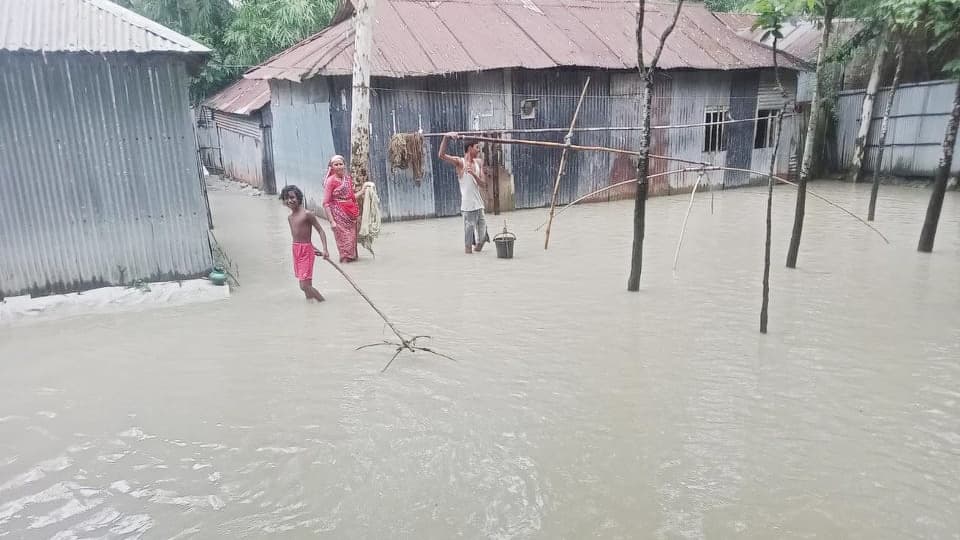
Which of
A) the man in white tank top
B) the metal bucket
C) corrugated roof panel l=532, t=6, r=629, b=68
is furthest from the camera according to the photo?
corrugated roof panel l=532, t=6, r=629, b=68

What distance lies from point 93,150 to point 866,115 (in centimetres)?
1778

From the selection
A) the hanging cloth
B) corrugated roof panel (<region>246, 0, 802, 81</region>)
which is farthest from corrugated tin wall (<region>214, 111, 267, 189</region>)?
the hanging cloth

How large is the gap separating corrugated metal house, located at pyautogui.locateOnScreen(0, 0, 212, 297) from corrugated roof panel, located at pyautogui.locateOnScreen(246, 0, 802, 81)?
4.50 meters

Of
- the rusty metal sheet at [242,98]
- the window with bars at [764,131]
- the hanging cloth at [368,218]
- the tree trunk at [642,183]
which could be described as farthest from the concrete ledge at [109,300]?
the window with bars at [764,131]

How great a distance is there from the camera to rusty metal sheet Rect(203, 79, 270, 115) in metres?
16.8

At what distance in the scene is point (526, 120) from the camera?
13.9m

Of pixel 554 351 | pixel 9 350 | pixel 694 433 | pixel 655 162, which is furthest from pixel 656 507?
pixel 655 162

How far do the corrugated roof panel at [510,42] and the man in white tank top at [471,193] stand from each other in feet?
10.7

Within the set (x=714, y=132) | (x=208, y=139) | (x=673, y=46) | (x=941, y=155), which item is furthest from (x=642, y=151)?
(x=208, y=139)

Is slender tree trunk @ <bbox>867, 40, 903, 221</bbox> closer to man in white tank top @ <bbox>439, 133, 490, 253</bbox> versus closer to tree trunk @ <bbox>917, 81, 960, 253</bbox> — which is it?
tree trunk @ <bbox>917, 81, 960, 253</bbox>

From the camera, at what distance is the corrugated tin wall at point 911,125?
15414 mm

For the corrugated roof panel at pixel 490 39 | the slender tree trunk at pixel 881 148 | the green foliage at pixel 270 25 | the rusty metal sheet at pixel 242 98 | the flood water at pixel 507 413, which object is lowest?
the flood water at pixel 507 413

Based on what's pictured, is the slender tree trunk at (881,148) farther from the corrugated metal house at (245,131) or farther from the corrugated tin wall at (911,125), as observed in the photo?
the corrugated metal house at (245,131)

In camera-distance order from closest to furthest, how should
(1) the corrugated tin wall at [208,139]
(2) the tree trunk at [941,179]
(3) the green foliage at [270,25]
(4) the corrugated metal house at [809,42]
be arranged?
(2) the tree trunk at [941,179]
(4) the corrugated metal house at [809,42]
(3) the green foliage at [270,25]
(1) the corrugated tin wall at [208,139]
